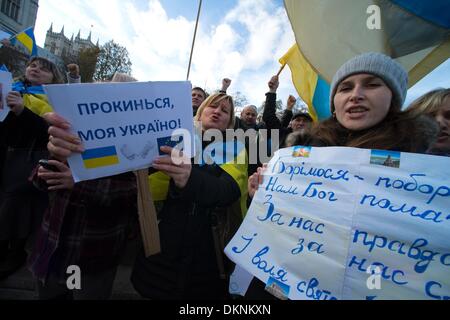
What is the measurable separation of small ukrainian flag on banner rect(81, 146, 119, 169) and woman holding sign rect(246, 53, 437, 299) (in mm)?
909

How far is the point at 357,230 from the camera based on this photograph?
0.96 metres

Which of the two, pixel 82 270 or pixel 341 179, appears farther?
pixel 82 270

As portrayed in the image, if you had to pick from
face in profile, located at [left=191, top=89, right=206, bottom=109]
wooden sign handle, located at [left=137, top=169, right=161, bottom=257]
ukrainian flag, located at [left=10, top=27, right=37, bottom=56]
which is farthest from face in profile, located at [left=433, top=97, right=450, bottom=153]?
ukrainian flag, located at [left=10, top=27, right=37, bottom=56]

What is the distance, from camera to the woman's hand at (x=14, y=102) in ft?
6.54

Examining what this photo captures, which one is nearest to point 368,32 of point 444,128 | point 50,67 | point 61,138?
point 444,128

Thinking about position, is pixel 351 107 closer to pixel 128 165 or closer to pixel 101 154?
pixel 128 165

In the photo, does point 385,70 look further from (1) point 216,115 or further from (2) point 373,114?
(1) point 216,115

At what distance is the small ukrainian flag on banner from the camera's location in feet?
4.02

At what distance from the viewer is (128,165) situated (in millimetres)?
1283

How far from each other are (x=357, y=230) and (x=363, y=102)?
22.6 inches

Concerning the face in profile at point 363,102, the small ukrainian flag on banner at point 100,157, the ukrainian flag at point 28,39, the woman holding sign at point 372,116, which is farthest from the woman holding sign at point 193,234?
the ukrainian flag at point 28,39

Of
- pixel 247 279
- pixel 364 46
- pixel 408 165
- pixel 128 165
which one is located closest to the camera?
pixel 408 165
